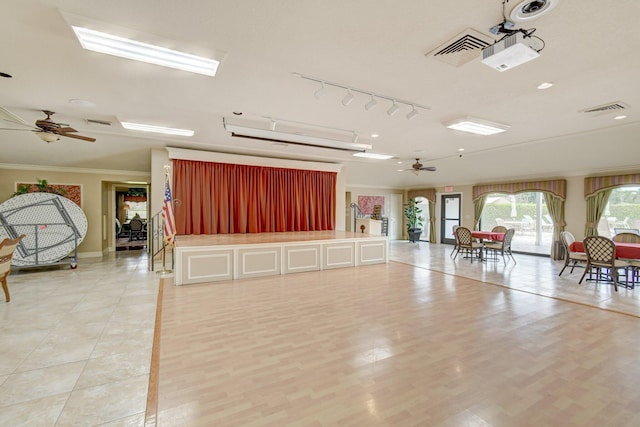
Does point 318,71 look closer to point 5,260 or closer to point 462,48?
point 462,48

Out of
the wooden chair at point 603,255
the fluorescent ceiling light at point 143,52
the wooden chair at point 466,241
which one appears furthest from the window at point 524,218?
the fluorescent ceiling light at point 143,52

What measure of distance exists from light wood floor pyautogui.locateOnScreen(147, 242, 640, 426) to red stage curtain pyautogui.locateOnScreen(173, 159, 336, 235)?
2549 millimetres

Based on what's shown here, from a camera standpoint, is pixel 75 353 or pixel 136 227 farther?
pixel 136 227

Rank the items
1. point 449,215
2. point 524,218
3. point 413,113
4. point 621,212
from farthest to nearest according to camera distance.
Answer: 1. point 449,215
2. point 524,218
3. point 621,212
4. point 413,113

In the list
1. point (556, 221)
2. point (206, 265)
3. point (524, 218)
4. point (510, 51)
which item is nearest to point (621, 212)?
point (556, 221)

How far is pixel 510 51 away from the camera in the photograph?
1.99m

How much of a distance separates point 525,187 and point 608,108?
5.86 meters

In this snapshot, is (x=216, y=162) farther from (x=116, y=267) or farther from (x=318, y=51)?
(x=318, y=51)

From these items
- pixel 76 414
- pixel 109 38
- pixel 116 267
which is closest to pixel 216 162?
pixel 116 267

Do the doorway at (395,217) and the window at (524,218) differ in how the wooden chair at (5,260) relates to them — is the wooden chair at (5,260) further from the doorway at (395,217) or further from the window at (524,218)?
the window at (524,218)

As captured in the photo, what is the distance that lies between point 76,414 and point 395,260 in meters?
6.93

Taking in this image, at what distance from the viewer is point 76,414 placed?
1.85m

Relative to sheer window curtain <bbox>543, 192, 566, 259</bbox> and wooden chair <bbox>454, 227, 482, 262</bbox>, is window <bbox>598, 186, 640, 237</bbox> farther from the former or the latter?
wooden chair <bbox>454, 227, 482, 262</bbox>

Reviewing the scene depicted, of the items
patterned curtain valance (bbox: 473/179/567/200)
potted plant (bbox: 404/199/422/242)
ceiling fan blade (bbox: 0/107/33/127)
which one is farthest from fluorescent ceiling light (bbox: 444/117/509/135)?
potted plant (bbox: 404/199/422/242)
